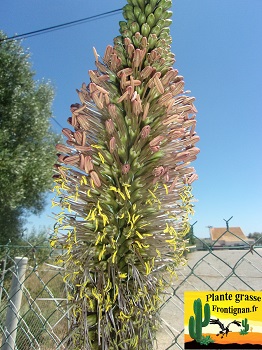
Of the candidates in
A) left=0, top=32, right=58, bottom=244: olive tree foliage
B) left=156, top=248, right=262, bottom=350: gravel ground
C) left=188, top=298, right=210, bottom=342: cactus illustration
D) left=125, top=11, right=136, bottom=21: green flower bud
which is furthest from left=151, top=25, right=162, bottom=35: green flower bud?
left=0, top=32, right=58, bottom=244: olive tree foliage

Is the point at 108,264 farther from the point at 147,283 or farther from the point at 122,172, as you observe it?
the point at 122,172

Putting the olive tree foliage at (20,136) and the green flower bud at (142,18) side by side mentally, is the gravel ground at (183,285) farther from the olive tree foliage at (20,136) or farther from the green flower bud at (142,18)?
the olive tree foliage at (20,136)

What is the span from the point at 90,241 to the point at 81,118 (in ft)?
1.54

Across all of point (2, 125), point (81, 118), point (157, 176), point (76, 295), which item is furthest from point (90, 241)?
point (2, 125)

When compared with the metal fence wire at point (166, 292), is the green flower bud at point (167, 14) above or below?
above

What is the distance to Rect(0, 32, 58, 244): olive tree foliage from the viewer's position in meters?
11.4

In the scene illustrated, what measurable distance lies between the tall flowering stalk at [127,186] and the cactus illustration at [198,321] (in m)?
0.18

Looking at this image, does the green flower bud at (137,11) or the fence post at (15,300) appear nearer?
the green flower bud at (137,11)

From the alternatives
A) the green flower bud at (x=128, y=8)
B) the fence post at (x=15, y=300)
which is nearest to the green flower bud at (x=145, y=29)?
the green flower bud at (x=128, y=8)

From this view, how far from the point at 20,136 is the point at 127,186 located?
12956 mm

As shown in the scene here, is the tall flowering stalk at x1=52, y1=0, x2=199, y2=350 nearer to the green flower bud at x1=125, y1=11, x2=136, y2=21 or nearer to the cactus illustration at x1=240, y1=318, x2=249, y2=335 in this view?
the green flower bud at x1=125, y1=11, x2=136, y2=21

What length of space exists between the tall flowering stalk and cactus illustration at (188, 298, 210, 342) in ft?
0.58

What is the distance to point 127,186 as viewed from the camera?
111 centimetres

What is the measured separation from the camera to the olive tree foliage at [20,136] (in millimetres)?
11445
